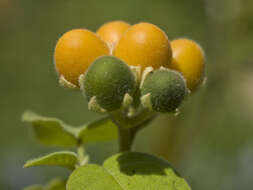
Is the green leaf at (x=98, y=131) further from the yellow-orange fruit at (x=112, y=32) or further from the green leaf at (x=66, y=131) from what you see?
the yellow-orange fruit at (x=112, y=32)

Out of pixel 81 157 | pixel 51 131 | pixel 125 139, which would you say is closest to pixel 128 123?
pixel 125 139

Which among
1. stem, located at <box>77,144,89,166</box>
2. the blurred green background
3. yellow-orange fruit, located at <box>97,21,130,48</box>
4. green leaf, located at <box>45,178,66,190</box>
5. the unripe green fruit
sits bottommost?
the blurred green background

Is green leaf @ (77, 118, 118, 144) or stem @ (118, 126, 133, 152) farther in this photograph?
green leaf @ (77, 118, 118, 144)

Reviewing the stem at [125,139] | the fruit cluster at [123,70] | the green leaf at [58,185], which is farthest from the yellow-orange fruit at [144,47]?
the green leaf at [58,185]

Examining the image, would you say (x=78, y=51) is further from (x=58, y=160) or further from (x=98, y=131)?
(x=98, y=131)

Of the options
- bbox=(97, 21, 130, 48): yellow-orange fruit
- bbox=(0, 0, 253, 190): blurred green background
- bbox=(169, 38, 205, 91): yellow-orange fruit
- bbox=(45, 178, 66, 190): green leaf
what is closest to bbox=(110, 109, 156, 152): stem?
bbox=(169, 38, 205, 91): yellow-orange fruit

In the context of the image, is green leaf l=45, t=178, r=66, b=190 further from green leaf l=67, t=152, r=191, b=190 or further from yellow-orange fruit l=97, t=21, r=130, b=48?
yellow-orange fruit l=97, t=21, r=130, b=48
